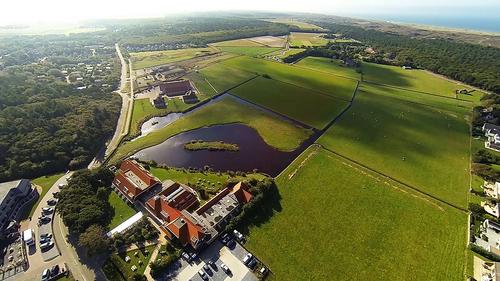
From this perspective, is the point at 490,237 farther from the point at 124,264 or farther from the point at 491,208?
the point at 124,264

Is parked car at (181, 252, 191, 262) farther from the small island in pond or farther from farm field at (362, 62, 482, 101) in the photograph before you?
farm field at (362, 62, 482, 101)

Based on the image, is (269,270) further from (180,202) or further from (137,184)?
(137,184)

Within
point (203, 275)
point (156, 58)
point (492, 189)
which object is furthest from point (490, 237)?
point (156, 58)

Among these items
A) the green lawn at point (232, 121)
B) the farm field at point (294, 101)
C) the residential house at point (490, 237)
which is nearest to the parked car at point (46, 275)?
the green lawn at point (232, 121)

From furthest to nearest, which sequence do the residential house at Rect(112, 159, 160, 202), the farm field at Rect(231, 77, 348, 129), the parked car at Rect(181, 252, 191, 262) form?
the farm field at Rect(231, 77, 348, 129) < the residential house at Rect(112, 159, 160, 202) < the parked car at Rect(181, 252, 191, 262)

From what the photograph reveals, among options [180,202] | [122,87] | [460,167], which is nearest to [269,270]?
[180,202]

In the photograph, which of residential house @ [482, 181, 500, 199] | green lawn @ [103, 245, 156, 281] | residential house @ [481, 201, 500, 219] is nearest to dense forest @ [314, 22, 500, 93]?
residential house @ [482, 181, 500, 199]

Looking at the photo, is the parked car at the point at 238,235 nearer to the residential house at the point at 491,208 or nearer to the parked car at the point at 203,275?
the parked car at the point at 203,275
